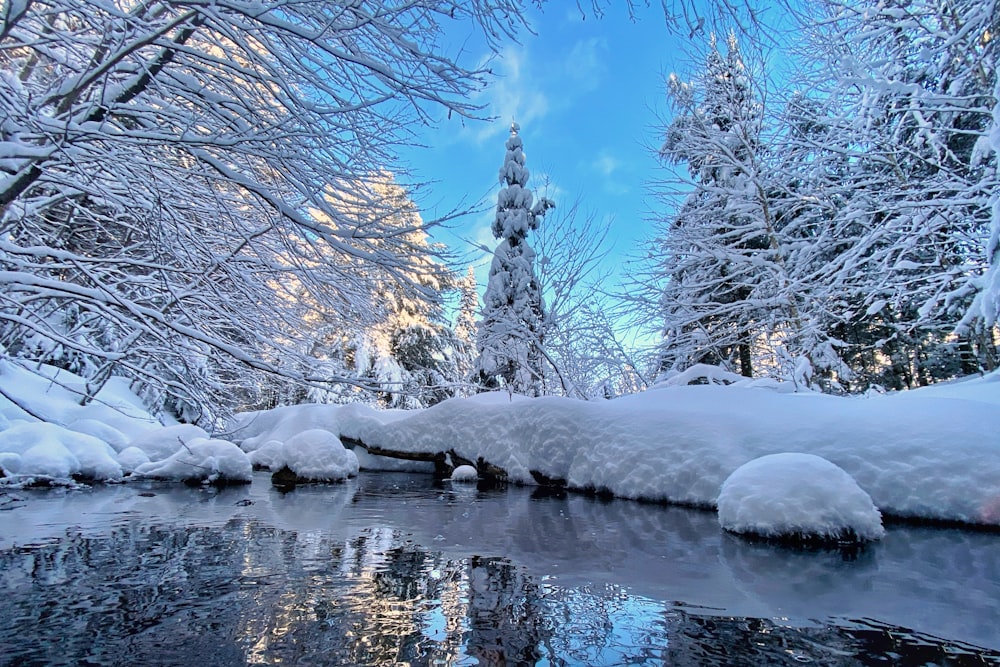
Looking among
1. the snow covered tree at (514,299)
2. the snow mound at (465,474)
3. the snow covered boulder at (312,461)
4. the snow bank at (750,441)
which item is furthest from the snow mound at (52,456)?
the snow covered tree at (514,299)

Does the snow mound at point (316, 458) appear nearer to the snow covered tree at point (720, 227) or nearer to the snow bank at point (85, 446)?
the snow bank at point (85, 446)

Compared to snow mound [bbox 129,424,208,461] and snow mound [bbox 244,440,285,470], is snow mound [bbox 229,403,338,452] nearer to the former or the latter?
snow mound [bbox 244,440,285,470]

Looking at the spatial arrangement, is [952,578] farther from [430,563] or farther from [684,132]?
[684,132]

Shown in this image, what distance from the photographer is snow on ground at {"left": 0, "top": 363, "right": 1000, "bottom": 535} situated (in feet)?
16.2

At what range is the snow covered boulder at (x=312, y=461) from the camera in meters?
10.0

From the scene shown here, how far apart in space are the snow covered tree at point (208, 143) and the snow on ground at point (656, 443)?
2.89 feet

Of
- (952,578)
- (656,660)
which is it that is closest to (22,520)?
(656,660)

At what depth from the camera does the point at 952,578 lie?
131 inches

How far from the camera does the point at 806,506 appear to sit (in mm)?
4488

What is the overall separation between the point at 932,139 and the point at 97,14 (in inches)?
417

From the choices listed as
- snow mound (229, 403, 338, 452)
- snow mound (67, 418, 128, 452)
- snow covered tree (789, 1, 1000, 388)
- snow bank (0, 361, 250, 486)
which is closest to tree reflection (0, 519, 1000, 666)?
snow bank (0, 361, 250, 486)

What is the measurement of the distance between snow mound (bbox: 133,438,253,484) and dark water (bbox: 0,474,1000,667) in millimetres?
3993

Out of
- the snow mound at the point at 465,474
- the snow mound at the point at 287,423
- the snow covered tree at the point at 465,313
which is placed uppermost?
the snow covered tree at the point at 465,313

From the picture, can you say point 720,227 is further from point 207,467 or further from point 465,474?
point 207,467
